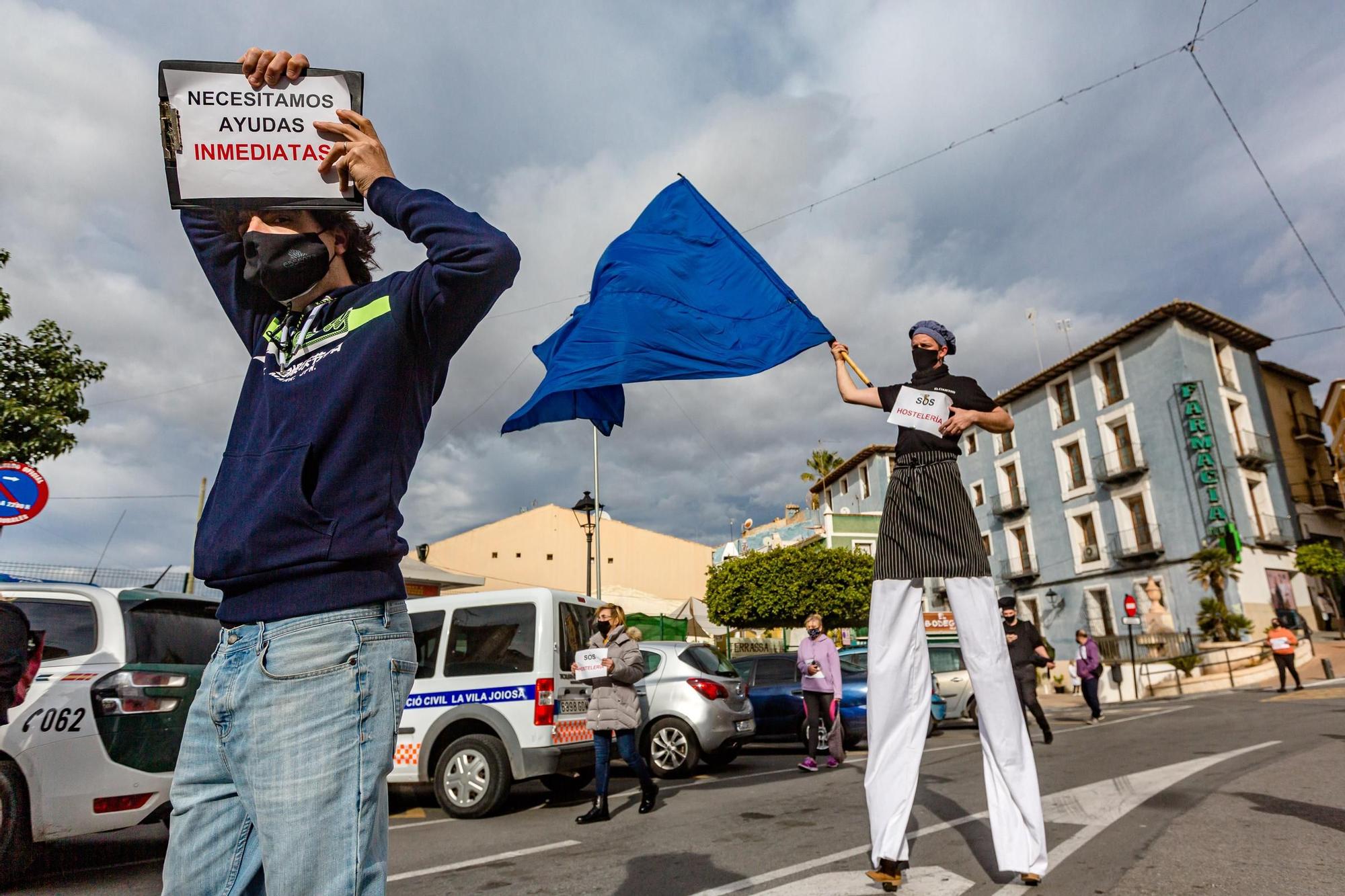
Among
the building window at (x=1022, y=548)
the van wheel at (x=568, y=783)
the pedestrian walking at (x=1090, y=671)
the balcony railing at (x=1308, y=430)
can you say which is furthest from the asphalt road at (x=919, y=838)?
the balcony railing at (x=1308, y=430)

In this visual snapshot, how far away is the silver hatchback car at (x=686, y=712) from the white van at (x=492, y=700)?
2042 mm

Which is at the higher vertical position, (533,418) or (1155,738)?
(533,418)

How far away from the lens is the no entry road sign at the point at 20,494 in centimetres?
862

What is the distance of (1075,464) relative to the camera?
35906 mm

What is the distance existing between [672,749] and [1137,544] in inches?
1133

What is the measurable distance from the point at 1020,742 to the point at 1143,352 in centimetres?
3403

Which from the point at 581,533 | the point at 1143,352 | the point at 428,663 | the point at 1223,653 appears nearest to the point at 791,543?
the point at 581,533

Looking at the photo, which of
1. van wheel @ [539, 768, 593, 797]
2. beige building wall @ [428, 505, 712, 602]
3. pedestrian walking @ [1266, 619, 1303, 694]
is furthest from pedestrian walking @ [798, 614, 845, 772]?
beige building wall @ [428, 505, 712, 602]

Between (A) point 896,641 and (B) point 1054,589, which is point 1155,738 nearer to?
(A) point 896,641

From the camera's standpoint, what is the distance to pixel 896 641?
3488 millimetres

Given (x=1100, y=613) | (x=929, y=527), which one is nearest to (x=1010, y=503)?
(x=1100, y=613)

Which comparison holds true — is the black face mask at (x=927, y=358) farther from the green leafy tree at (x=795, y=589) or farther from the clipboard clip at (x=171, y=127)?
the green leafy tree at (x=795, y=589)

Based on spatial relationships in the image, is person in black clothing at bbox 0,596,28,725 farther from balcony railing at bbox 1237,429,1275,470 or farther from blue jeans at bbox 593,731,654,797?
balcony railing at bbox 1237,429,1275,470

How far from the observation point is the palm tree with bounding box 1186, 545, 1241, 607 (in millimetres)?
27969
